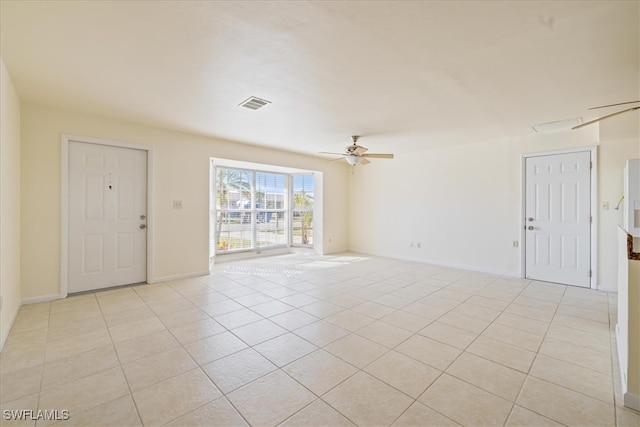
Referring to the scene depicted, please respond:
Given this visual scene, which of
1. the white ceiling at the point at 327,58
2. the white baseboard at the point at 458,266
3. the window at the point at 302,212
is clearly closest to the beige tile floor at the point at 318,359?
the white baseboard at the point at 458,266

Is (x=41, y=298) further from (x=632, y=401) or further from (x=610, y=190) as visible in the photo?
(x=610, y=190)

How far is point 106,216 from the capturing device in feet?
13.8

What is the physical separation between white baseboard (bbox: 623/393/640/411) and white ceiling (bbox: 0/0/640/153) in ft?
8.13

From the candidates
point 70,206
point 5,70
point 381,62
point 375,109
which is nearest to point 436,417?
point 381,62

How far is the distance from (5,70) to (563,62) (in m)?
5.12

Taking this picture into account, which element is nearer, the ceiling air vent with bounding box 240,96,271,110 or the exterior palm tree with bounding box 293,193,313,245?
the ceiling air vent with bounding box 240,96,271,110

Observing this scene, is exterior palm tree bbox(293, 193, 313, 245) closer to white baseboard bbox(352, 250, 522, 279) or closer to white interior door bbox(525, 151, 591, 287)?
white baseboard bbox(352, 250, 522, 279)

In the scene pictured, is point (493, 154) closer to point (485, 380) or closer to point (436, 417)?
point (485, 380)

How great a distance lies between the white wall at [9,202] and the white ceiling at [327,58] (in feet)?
0.87

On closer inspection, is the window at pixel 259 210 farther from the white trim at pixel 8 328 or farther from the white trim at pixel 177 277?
the white trim at pixel 8 328

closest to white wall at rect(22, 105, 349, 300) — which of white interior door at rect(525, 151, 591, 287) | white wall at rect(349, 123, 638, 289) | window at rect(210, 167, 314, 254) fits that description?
window at rect(210, 167, 314, 254)

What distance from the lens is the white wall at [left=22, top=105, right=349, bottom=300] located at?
362 centimetres

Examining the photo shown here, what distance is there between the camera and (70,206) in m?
3.92

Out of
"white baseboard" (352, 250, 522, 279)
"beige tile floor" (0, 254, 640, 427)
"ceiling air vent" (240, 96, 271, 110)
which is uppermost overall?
"ceiling air vent" (240, 96, 271, 110)
